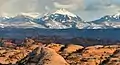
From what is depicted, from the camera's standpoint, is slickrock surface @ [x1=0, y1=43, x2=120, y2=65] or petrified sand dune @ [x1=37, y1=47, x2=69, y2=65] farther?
slickrock surface @ [x1=0, y1=43, x2=120, y2=65]

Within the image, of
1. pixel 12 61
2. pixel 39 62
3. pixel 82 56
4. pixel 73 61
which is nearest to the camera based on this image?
pixel 39 62

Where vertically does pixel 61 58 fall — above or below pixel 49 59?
below

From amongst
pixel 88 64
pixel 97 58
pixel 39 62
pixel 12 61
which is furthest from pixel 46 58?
pixel 12 61

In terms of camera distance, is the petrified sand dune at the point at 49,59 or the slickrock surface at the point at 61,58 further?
the slickrock surface at the point at 61,58

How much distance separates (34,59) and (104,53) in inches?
2005

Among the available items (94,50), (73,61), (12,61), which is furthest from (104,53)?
(12,61)

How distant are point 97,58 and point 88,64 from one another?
12.5 metres

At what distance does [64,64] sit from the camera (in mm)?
141250

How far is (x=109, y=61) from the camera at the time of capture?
502 ft

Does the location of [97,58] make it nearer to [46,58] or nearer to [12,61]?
[46,58]

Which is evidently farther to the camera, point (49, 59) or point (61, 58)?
point (61, 58)

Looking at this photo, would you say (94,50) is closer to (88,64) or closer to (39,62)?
(88,64)

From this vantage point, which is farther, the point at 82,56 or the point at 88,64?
the point at 82,56

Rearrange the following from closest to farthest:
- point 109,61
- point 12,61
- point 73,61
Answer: point 109,61
point 73,61
point 12,61
